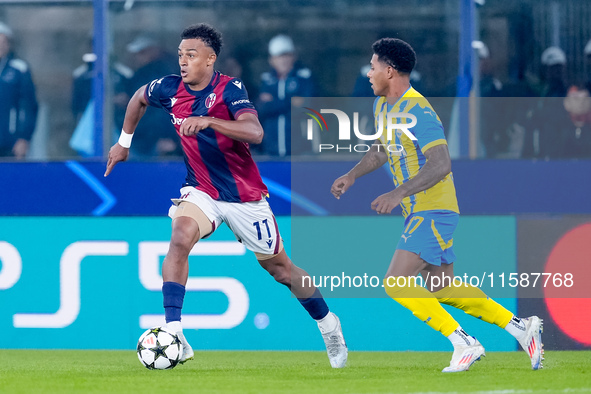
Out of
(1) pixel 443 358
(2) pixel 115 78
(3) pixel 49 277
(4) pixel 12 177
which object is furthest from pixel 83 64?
(1) pixel 443 358

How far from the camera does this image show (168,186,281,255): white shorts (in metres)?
6.34

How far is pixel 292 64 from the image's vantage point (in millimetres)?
8156

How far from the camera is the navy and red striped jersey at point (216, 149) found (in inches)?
250

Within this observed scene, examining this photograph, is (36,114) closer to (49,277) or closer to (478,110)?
(49,277)

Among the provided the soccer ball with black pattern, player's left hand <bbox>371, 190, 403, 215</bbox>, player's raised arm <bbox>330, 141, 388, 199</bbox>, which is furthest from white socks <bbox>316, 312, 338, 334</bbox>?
player's left hand <bbox>371, 190, 403, 215</bbox>

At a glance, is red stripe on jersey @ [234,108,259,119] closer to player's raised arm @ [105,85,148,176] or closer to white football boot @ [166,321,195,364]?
player's raised arm @ [105,85,148,176]

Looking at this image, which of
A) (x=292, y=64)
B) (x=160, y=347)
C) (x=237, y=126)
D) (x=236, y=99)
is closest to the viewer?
(x=160, y=347)

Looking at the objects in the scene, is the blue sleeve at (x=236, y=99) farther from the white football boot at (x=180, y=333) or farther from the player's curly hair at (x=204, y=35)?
the white football boot at (x=180, y=333)

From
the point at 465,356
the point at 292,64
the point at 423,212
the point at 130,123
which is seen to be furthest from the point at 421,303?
the point at 292,64

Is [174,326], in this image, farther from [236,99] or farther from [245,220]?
[236,99]

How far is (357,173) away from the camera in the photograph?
6.40 meters

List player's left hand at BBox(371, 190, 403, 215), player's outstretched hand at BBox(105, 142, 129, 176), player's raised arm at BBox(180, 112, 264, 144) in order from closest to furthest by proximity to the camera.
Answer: player's left hand at BBox(371, 190, 403, 215), player's raised arm at BBox(180, 112, 264, 144), player's outstretched hand at BBox(105, 142, 129, 176)

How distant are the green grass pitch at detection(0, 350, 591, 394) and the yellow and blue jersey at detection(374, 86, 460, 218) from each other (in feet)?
3.13

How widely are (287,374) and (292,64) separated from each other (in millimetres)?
2830
